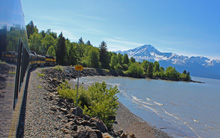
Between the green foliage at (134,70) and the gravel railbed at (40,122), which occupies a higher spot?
the green foliage at (134,70)

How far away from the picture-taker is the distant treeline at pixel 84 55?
3287 inches

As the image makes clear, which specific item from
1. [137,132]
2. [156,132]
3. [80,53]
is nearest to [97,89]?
[137,132]

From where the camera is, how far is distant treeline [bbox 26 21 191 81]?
83494 mm

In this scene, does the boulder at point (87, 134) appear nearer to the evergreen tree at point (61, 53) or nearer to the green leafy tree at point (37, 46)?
the green leafy tree at point (37, 46)

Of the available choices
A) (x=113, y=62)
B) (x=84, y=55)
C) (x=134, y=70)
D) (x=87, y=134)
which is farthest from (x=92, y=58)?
(x=87, y=134)

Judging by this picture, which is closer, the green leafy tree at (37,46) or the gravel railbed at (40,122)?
the gravel railbed at (40,122)

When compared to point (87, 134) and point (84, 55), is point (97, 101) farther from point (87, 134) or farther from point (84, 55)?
point (84, 55)

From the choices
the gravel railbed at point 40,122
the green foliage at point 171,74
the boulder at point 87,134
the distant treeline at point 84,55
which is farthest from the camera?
the green foliage at point 171,74

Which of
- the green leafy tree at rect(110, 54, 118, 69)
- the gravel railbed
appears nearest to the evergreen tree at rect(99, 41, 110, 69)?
the green leafy tree at rect(110, 54, 118, 69)

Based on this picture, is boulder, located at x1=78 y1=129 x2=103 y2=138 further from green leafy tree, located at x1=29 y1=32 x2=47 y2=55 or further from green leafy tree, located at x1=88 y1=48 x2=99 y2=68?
green leafy tree, located at x1=88 y1=48 x2=99 y2=68

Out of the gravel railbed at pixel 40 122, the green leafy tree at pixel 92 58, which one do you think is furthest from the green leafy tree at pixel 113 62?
the gravel railbed at pixel 40 122

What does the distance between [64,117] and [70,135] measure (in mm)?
2307

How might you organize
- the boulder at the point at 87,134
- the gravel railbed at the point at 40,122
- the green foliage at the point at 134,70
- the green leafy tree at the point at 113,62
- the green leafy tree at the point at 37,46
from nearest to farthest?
the gravel railbed at the point at 40,122 < the boulder at the point at 87,134 < the green leafy tree at the point at 37,46 < the green foliage at the point at 134,70 < the green leafy tree at the point at 113,62

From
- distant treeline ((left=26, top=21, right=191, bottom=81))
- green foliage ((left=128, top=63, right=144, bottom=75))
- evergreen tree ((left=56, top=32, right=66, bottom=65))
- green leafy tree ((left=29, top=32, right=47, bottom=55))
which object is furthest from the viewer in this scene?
green foliage ((left=128, top=63, right=144, bottom=75))
